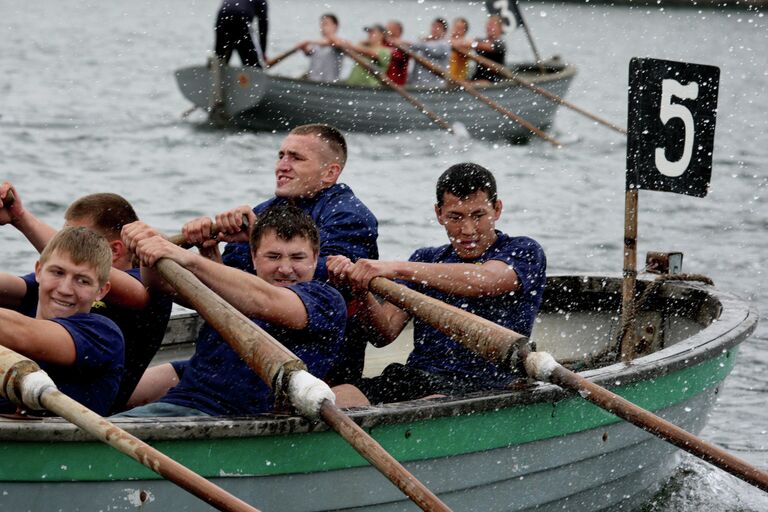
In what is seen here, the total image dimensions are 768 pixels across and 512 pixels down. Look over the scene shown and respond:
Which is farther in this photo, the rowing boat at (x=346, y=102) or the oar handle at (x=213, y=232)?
the rowing boat at (x=346, y=102)

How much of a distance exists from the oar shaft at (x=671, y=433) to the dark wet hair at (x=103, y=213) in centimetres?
182

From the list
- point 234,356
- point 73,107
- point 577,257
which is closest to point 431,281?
point 234,356

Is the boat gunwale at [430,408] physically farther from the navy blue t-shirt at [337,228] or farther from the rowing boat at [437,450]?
the navy blue t-shirt at [337,228]

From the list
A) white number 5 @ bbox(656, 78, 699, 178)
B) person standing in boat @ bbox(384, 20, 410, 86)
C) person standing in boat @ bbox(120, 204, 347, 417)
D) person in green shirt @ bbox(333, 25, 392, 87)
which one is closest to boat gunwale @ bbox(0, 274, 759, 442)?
person standing in boat @ bbox(120, 204, 347, 417)

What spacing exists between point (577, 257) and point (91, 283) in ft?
33.4

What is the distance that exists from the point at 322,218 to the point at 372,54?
13.2 meters

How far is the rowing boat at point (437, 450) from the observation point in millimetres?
4109

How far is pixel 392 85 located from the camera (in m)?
17.8

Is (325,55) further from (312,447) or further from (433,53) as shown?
(312,447)

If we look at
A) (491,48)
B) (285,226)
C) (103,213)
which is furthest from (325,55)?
(285,226)

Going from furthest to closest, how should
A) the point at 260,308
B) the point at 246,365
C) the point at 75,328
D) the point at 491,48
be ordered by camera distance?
the point at 491,48, the point at 246,365, the point at 260,308, the point at 75,328

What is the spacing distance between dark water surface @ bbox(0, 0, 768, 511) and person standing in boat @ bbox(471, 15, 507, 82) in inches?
45.6

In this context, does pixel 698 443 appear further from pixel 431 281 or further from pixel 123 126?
pixel 123 126

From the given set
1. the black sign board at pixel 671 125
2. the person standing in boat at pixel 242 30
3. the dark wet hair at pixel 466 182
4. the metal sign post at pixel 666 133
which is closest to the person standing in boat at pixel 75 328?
the dark wet hair at pixel 466 182
